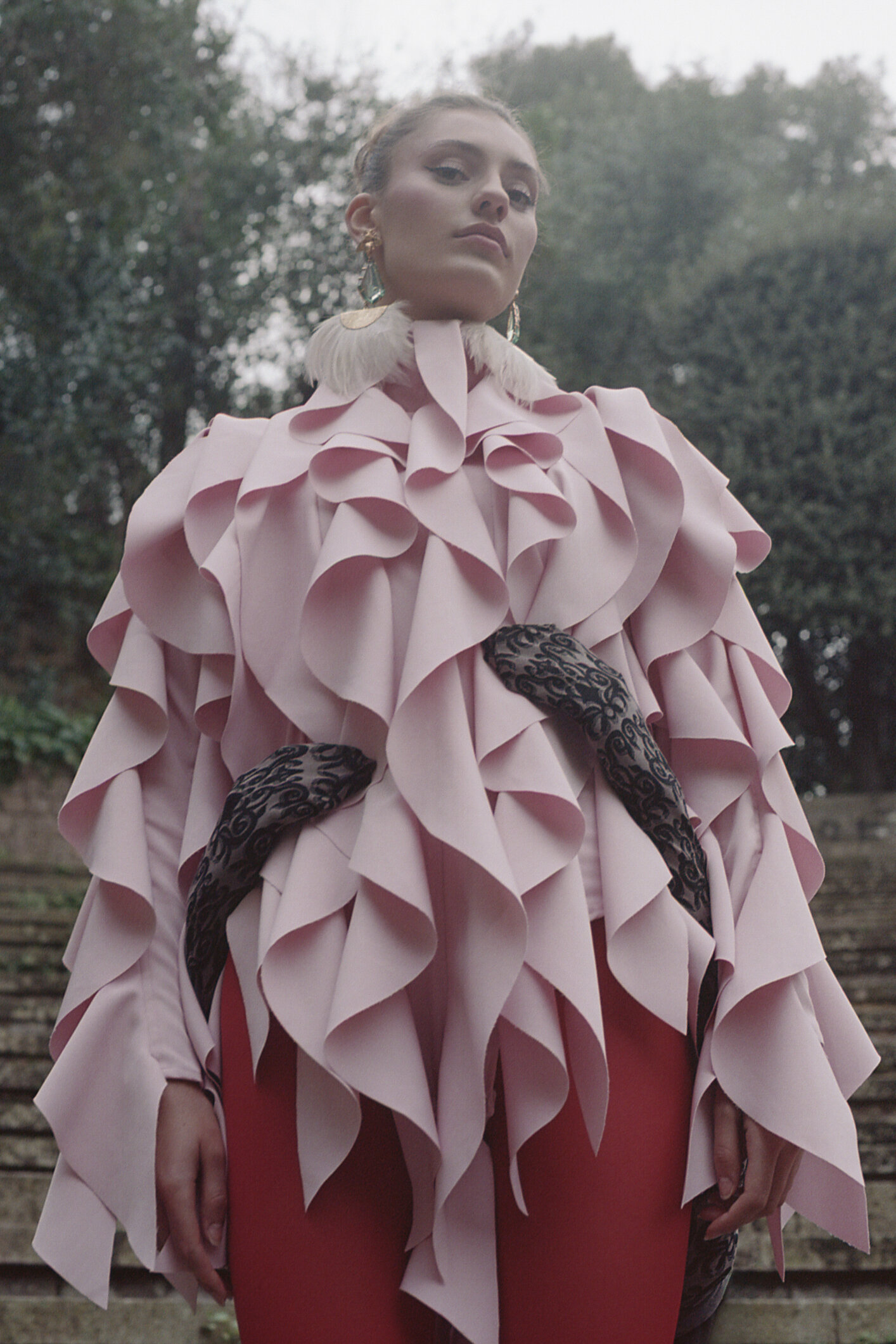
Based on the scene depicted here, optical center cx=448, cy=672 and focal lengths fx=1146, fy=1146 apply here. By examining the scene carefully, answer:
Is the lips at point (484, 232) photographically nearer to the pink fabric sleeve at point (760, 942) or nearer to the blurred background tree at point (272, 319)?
the pink fabric sleeve at point (760, 942)

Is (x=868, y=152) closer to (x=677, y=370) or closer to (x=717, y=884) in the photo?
(x=677, y=370)

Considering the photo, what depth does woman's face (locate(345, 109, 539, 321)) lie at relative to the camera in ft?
4.73

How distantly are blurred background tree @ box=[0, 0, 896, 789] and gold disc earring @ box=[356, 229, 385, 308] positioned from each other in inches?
334

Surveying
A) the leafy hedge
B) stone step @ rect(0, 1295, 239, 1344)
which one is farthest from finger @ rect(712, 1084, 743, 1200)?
the leafy hedge

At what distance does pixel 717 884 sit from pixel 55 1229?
76cm

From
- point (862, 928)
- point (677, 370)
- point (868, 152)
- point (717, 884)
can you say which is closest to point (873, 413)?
point (677, 370)

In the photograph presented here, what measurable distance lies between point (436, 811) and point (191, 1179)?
0.43 m

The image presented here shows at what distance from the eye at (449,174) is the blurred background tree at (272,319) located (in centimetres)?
866

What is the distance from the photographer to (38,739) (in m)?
8.17

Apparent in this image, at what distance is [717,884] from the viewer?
1193mm

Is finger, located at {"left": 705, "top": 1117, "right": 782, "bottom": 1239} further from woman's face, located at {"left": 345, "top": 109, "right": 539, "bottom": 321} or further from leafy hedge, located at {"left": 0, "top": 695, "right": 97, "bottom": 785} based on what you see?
leafy hedge, located at {"left": 0, "top": 695, "right": 97, "bottom": 785}

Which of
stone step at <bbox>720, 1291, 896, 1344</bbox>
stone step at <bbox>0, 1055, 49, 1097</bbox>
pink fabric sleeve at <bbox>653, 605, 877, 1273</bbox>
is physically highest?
pink fabric sleeve at <bbox>653, 605, 877, 1273</bbox>

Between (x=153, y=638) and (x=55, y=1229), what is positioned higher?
(x=153, y=638)

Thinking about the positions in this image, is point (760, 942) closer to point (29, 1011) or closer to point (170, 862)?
point (170, 862)
